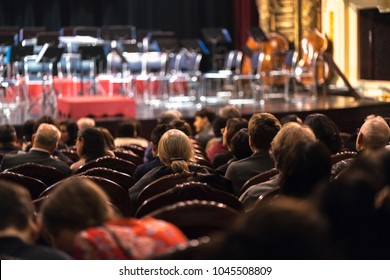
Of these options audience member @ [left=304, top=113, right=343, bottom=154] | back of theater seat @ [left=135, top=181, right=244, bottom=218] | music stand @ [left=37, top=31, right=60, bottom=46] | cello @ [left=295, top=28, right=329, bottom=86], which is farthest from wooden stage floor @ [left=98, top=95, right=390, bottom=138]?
back of theater seat @ [left=135, top=181, right=244, bottom=218]

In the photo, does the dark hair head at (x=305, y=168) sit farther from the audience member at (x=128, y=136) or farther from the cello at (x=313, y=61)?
the cello at (x=313, y=61)

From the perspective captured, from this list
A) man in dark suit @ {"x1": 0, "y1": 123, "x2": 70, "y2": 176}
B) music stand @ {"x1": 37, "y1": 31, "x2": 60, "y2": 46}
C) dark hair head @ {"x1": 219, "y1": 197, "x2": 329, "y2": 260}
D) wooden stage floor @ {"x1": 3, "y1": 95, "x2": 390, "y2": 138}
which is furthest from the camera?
music stand @ {"x1": 37, "y1": 31, "x2": 60, "y2": 46}

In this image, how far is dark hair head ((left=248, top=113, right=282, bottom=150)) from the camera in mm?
5941

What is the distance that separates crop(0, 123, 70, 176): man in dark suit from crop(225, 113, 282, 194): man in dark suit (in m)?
1.38

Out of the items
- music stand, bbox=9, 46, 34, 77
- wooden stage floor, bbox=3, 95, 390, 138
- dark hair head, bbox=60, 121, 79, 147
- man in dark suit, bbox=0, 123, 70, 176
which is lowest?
wooden stage floor, bbox=3, 95, 390, 138

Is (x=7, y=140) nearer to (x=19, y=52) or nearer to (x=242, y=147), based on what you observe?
(x=242, y=147)

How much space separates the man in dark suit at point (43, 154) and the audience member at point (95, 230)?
3614 mm

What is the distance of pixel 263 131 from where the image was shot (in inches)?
234

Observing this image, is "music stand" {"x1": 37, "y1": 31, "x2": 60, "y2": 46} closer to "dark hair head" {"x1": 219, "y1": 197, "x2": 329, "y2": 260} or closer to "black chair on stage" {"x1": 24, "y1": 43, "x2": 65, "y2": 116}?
"black chair on stage" {"x1": 24, "y1": 43, "x2": 65, "y2": 116}

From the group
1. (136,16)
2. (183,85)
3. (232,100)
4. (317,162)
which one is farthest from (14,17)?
(317,162)

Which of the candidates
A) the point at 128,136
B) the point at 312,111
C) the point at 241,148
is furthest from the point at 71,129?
the point at 312,111

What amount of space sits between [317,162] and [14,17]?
17248mm

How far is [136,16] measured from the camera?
816 inches
